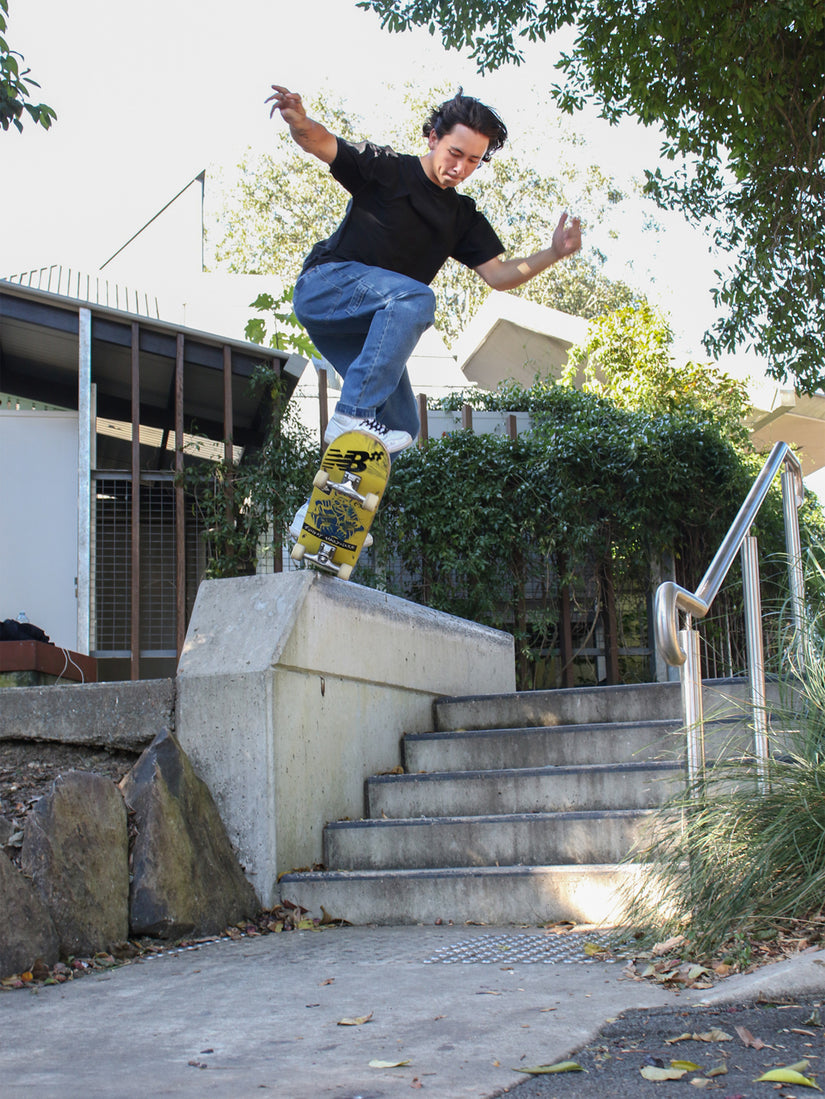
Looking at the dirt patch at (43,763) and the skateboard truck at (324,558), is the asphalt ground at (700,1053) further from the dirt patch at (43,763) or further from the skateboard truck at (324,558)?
the skateboard truck at (324,558)

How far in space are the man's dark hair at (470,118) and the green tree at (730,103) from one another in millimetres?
3106

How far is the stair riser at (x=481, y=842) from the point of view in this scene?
11.0 ft

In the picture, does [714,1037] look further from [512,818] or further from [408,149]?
[408,149]

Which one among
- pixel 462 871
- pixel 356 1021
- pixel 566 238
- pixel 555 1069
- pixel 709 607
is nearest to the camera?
pixel 555 1069

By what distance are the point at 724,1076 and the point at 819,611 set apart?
1950 mm

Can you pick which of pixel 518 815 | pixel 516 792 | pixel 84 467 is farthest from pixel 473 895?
pixel 84 467

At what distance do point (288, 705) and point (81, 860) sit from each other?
96 centimetres

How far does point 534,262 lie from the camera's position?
4102mm

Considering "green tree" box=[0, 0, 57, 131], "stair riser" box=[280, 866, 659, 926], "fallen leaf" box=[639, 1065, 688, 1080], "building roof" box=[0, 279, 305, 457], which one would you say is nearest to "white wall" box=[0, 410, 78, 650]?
"building roof" box=[0, 279, 305, 457]

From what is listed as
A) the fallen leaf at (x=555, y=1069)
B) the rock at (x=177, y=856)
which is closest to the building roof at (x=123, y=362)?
the rock at (x=177, y=856)

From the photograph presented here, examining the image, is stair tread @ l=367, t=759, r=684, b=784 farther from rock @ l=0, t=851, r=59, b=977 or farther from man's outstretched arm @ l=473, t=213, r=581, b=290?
man's outstretched arm @ l=473, t=213, r=581, b=290

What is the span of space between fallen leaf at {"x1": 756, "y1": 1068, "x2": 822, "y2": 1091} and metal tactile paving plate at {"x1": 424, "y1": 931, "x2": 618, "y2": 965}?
99 centimetres

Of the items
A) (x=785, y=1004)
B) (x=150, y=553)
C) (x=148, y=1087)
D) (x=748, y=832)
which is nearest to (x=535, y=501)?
(x=150, y=553)

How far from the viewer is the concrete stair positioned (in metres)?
3.25
